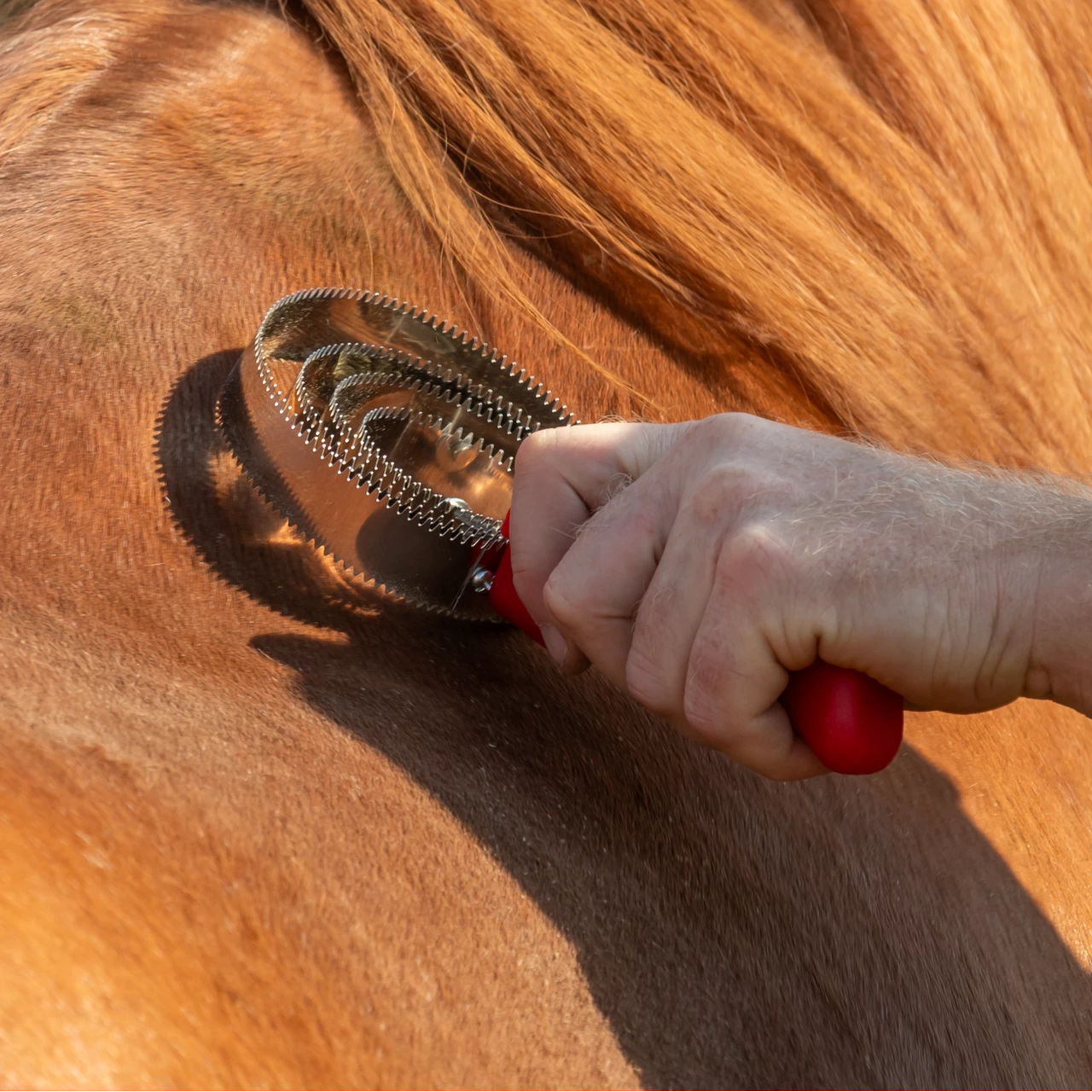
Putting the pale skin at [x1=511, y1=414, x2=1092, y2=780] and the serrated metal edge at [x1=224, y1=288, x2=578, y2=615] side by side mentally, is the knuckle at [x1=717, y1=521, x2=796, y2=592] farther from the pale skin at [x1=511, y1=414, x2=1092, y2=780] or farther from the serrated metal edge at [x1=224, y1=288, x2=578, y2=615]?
the serrated metal edge at [x1=224, y1=288, x2=578, y2=615]

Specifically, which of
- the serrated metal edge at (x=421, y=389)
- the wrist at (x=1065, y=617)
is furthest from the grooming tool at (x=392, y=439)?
the wrist at (x=1065, y=617)

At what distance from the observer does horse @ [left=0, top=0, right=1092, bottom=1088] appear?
A: 0.53m

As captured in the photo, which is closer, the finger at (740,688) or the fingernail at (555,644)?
the finger at (740,688)

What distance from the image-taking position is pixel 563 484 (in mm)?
668

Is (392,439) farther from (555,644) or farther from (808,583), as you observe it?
(808,583)

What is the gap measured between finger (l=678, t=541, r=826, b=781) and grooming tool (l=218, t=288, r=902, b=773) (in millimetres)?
17

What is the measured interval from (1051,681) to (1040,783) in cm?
35

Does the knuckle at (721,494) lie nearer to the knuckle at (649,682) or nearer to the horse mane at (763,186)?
the knuckle at (649,682)

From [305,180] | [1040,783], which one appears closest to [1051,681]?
[1040,783]

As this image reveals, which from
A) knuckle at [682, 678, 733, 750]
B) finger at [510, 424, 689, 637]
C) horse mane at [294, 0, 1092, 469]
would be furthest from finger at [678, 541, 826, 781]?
horse mane at [294, 0, 1092, 469]

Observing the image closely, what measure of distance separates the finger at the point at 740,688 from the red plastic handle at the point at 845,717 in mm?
12

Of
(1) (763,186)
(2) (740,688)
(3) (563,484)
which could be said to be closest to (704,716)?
(2) (740,688)

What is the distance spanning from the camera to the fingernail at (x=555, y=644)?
0.67 m

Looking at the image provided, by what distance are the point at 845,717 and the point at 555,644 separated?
175 mm
